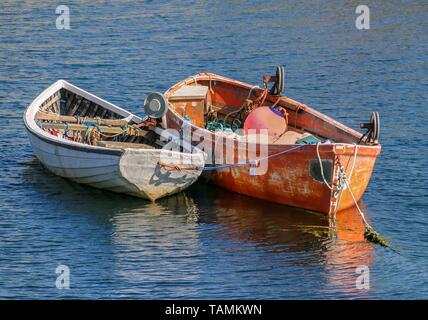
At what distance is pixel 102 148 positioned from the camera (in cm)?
2939

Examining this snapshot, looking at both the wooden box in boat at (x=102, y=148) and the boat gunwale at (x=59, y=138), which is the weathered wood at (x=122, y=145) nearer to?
the wooden box in boat at (x=102, y=148)

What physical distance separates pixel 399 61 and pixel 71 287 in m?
23.3

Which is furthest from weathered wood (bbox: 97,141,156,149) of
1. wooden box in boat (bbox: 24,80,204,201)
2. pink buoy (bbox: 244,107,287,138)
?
pink buoy (bbox: 244,107,287,138)

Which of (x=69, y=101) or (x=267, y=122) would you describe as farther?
(x=69, y=101)

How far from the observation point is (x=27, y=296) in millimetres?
24750

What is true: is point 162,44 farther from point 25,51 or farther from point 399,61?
point 399,61

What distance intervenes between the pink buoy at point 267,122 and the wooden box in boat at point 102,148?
7.28 ft

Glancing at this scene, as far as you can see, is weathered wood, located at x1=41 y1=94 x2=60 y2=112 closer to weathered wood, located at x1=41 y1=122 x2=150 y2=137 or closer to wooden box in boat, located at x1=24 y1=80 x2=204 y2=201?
wooden box in boat, located at x1=24 y1=80 x2=204 y2=201

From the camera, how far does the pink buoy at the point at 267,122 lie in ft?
104

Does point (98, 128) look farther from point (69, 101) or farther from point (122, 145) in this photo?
point (69, 101)

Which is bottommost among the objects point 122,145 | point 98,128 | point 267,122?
point 122,145

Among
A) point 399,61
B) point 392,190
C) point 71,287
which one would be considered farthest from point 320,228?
point 399,61

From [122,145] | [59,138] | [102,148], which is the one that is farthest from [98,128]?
[102,148]

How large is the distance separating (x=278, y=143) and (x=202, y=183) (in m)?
2.46
